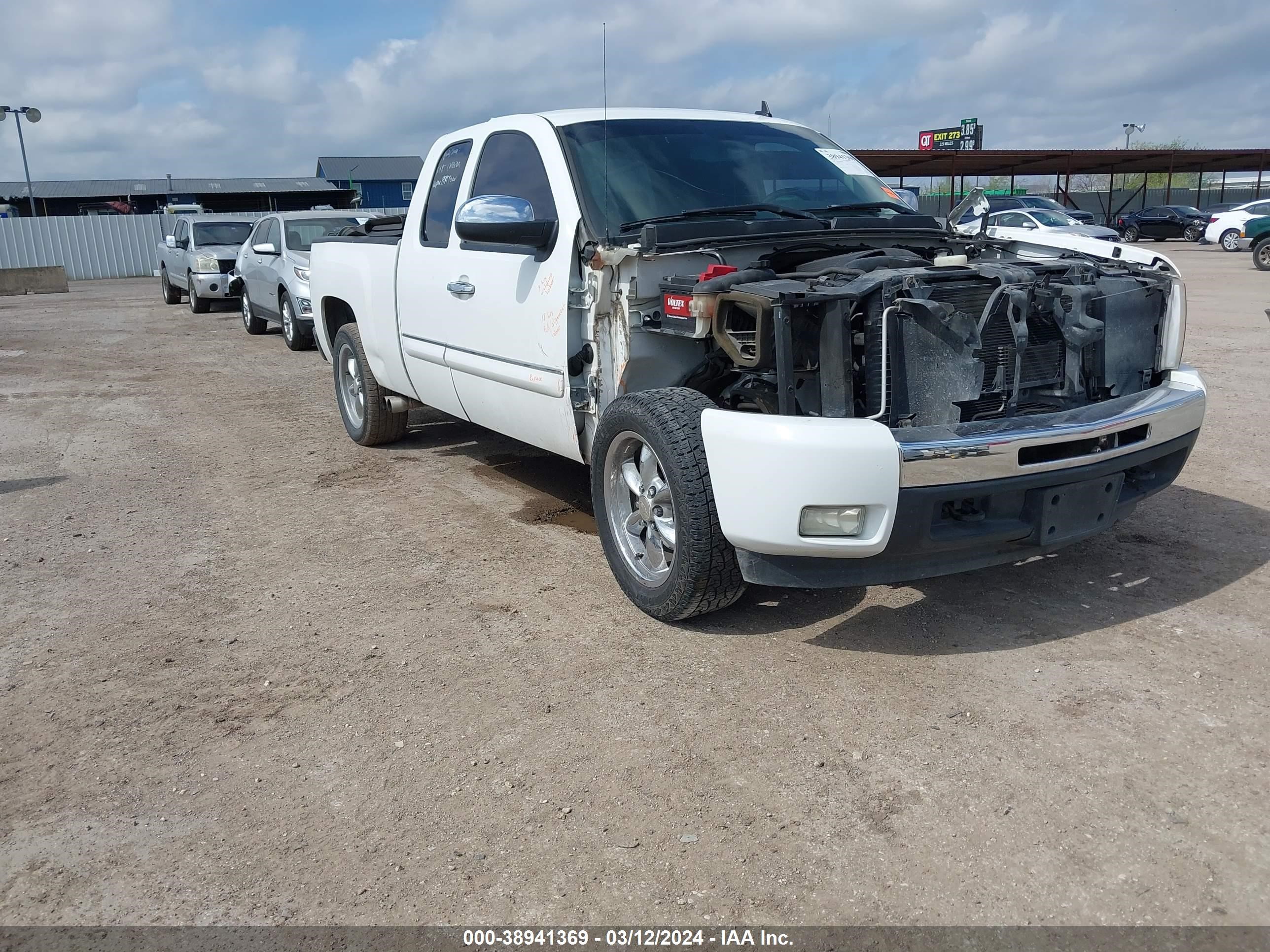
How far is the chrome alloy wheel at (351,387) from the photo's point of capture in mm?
7026

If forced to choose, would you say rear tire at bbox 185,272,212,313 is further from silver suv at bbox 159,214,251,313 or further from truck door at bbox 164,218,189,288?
truck door at bbox 164,218,189,288

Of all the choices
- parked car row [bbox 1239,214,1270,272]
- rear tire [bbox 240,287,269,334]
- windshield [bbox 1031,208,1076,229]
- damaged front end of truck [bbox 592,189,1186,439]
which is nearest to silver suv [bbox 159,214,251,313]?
rear tire [bbox 240,287,269,334]

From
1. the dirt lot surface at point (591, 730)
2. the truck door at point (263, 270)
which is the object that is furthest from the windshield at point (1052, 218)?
the dirt lot surface at point (591, 730)

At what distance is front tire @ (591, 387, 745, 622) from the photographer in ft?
11.8

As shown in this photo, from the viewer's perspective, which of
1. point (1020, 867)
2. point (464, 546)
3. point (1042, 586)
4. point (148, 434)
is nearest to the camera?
point (1020, 867)

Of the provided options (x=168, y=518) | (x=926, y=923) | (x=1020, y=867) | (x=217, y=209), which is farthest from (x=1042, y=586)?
(x=217, y=209)

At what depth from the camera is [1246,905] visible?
2326 mm

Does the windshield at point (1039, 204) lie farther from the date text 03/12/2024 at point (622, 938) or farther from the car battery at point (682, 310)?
the date text 03/12/2024 at point (622, 938)

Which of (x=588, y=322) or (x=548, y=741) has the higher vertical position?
(x=588, y=322)

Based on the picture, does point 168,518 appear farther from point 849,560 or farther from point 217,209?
point 217,209

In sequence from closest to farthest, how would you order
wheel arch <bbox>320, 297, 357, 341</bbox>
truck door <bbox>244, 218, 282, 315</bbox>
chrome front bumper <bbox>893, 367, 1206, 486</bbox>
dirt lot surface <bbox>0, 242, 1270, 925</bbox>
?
dirt lot surface <bbox>0, 242, 1270, 925</bbox> → chrome front bumper <bbox>893, 367, 1206, 486</bbox> → wheel arch <bbox>320, 297, 357, 341</bbox> → truck door <bbox>244, 218, 282, 315</bbox>

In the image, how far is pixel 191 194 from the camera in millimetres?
55469

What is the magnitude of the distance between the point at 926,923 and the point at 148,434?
24.0ft

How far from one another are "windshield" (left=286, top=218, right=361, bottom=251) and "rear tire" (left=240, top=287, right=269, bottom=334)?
6.23 feet
